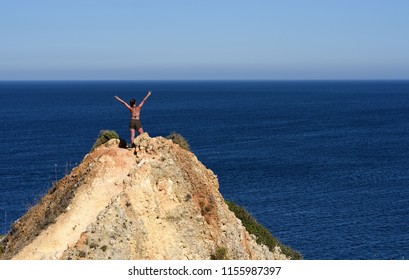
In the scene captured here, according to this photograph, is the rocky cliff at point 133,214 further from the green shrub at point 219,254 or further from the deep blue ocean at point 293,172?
the deep blue ocean at point 293,172

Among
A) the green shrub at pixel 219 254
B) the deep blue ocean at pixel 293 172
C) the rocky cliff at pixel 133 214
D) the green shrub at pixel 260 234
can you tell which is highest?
the rocky cliff at pixel 133 214

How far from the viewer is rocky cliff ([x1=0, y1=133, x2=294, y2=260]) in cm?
2380

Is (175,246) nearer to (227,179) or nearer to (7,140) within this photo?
(227,179)

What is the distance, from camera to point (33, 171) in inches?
4336

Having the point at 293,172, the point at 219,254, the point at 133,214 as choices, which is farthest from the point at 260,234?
the point at 293,172

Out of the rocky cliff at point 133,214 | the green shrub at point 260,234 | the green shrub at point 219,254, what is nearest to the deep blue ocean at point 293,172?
the green shrub at point 260,234

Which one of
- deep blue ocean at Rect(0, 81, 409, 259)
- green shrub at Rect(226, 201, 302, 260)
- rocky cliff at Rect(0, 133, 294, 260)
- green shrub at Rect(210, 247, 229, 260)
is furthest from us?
deep blue ocean at Rect(0, 81, 409, 259)

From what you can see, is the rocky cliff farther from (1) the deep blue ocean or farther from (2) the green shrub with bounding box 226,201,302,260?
(2) the green shrub with bounding box 226,201,302,260

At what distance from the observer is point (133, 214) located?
24750mm

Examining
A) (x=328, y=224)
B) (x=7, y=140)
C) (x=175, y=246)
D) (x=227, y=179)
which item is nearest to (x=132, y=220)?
(x=175, y=246)

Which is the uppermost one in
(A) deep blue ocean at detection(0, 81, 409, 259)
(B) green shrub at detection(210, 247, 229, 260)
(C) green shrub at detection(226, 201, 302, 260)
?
(B) green shrub at detection(210, 247, 229, 260)

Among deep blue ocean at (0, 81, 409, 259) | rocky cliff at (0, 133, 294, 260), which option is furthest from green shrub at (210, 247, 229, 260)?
deep blue ocean at (0, 81, 409, 259)

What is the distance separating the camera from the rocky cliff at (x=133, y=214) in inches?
937

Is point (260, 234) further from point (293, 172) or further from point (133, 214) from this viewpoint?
point (293, 172)
